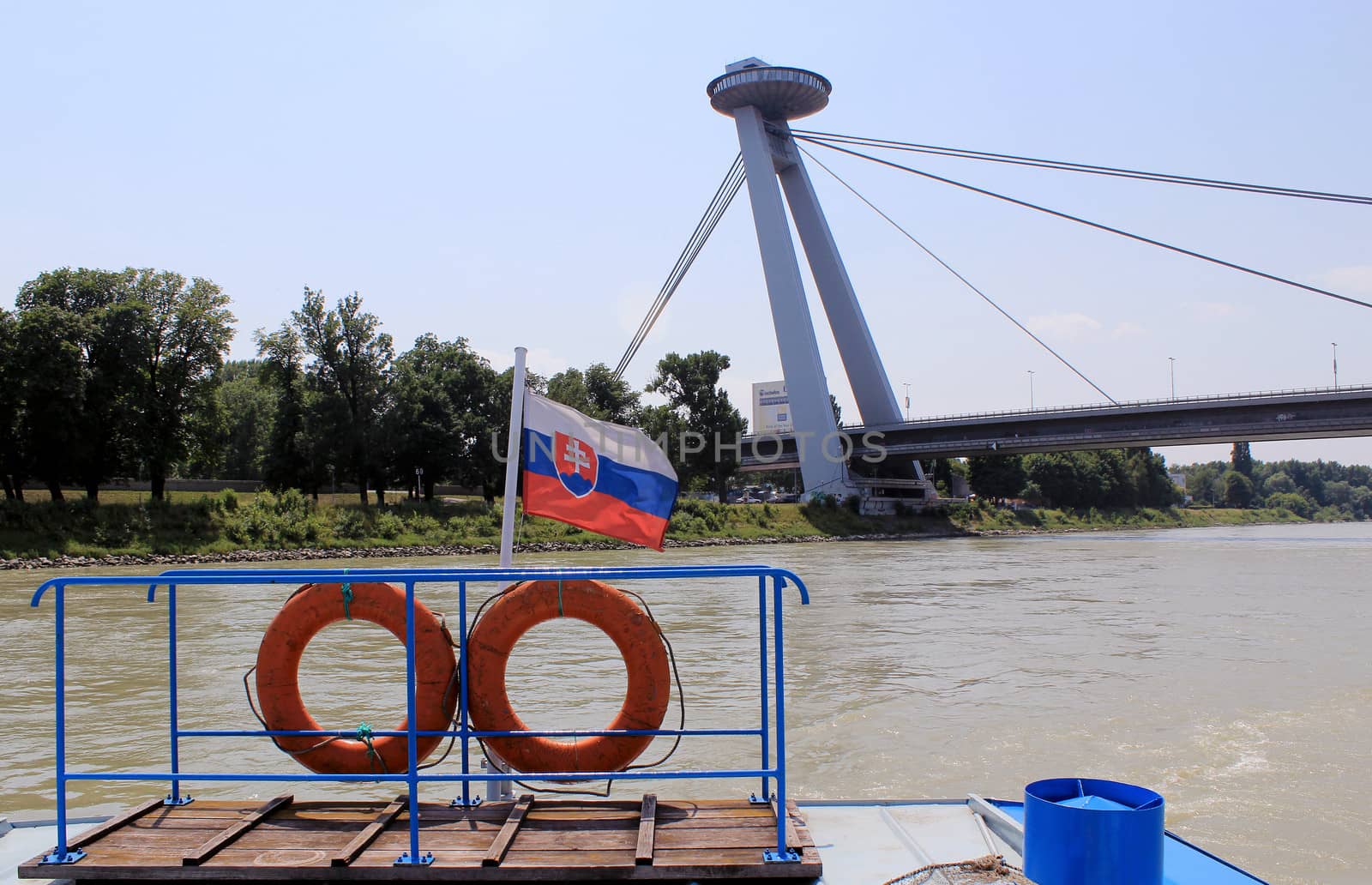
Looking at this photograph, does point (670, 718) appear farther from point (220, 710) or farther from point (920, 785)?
point (220, 710)

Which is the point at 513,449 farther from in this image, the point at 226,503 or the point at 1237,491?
the point at 1237,491

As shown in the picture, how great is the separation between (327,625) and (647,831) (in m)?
1.62

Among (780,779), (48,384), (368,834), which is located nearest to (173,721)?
→ (368,834)

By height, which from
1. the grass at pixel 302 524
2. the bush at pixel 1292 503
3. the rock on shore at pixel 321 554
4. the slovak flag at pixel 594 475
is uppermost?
the slovak flag at pixel 594 475

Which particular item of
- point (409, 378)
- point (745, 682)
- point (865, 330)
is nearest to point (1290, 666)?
point (745, 682)

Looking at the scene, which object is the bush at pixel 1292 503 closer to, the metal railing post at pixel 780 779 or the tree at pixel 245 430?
the tree at pixel 245 430

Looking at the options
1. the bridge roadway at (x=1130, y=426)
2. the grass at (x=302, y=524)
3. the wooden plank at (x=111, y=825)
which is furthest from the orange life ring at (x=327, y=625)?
the bridge roadway at (x=1130, y=426)

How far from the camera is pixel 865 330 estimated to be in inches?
1839

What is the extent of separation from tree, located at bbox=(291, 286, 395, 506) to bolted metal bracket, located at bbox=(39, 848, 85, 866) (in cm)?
3984

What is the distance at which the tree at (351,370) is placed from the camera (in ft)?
138

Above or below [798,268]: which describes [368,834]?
below

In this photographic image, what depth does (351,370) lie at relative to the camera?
43.1 meters

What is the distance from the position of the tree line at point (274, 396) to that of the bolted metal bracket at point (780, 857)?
27.1m

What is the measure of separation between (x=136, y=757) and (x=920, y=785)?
19.3 feet
